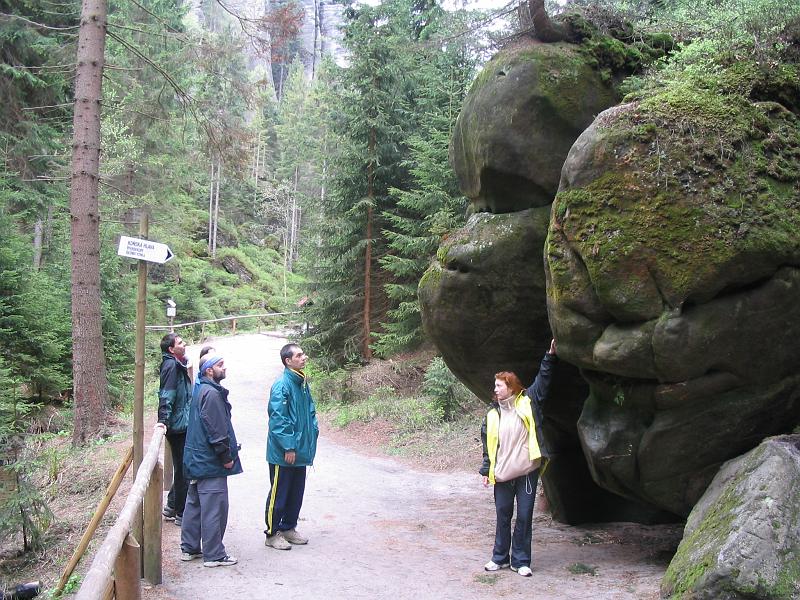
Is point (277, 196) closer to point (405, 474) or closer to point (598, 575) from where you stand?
point (405, 474)

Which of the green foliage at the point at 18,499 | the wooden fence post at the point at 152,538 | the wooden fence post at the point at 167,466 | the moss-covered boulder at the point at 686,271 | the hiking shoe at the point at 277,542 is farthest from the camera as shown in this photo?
the wooden fence post at the point at 167,466

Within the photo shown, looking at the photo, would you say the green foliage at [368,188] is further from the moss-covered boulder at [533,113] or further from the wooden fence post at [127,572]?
the wooden fence post at [127,572]

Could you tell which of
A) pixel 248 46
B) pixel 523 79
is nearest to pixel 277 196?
pixel 248 46

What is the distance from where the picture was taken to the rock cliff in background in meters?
6.84

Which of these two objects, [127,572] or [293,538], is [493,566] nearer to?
[293,538]

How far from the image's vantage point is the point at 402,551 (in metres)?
7.11

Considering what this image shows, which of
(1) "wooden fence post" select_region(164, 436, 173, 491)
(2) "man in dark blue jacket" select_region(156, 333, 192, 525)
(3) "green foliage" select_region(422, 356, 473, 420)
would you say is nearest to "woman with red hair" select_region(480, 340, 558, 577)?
(2) "man in dark blue jacket" select_region(156, 333, 192, 525)

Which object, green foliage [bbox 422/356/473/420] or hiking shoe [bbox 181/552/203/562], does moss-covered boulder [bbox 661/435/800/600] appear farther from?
green foliage [bbox 422/356/473/420]

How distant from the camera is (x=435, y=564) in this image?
21.6ft

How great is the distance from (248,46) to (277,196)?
145ft

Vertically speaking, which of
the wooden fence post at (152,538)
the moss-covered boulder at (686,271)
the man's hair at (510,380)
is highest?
the moss-covered boulder at (686,271)

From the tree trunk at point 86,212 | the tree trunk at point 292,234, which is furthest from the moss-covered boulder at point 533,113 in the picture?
the tree trunk at point 292,234

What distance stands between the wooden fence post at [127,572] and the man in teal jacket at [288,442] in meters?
2.63

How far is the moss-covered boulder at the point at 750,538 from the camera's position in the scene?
161 inches
